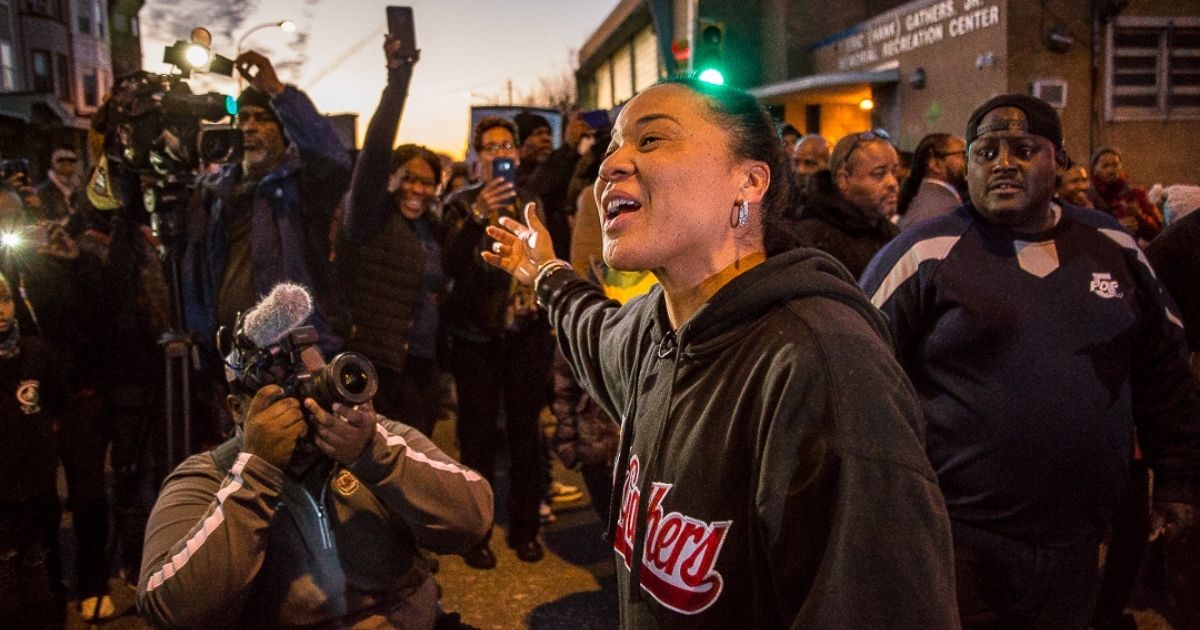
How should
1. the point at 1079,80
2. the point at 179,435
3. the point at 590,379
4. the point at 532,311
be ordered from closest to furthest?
the point at 590,379
the point at 179,435
the point at 532,311
the point at 1079,80

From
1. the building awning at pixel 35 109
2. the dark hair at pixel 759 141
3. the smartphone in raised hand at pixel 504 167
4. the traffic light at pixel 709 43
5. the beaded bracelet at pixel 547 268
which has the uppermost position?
the building awning at pixel 35 109

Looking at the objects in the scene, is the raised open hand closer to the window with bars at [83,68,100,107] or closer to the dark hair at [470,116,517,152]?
the dark hair at [470,116,517,152]

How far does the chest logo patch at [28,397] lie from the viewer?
3949mm

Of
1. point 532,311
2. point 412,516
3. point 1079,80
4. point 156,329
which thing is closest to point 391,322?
point 532,311

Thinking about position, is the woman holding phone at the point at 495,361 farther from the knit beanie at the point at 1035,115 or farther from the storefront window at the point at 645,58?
the storefront window at the point at 645,58

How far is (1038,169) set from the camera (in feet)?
9.60

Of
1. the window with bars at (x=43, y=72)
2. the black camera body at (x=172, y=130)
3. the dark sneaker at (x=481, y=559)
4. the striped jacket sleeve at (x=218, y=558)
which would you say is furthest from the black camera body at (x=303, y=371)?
the window with bars at (x=43, y=72)

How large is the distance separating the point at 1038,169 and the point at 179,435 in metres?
3.39

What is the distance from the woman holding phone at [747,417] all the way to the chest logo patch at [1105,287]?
1496 millimetres

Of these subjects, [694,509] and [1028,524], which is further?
[1028,524]

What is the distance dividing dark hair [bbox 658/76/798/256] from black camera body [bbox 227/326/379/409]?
1023mm

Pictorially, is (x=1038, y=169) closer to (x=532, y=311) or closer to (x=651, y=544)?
(x=651, y=544)

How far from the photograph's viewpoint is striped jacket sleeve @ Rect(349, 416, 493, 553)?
2447 millimetres

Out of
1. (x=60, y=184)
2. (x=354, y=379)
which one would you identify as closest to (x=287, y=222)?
(x=354, y=379)
